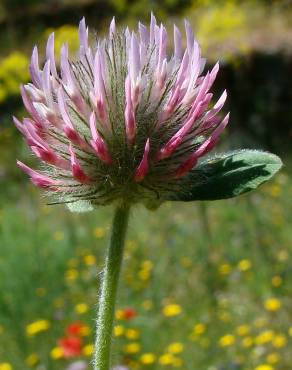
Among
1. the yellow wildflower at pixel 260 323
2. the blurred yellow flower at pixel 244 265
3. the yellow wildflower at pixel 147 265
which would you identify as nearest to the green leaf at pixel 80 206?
the yellow wildflower at pixel 260 323

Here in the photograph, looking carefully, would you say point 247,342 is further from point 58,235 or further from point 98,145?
point 98,145

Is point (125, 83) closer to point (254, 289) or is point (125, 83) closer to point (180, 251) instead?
point (254, 289)

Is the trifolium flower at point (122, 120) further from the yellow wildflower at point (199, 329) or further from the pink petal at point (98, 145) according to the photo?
the yellow wildflower at point (199, 329)

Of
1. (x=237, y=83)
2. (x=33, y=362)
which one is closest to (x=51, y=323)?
(x=33, y=362)

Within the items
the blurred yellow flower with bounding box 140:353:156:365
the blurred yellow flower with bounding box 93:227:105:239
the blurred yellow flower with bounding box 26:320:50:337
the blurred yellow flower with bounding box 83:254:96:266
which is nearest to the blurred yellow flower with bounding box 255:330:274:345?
the blurred yellow flower with bounding box 140:353:156:365

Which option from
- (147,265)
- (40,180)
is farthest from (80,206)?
(147,265)
